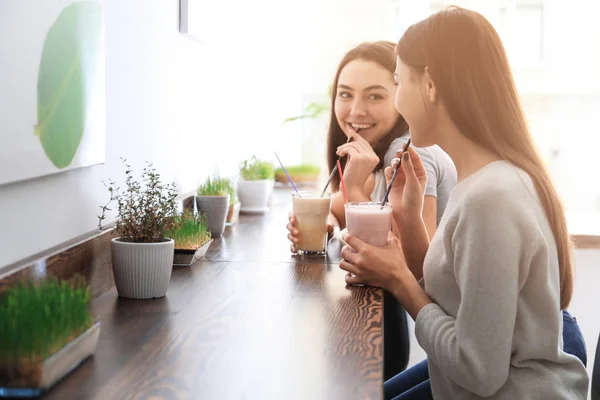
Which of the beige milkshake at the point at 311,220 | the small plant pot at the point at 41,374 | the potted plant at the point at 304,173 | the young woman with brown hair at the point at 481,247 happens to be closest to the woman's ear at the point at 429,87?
the young woman with brown hair at the point at 481,247

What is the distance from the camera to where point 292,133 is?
172 inches

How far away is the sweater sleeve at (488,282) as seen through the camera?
1.18 m

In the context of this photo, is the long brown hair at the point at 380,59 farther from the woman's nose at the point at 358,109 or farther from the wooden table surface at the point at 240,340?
the wooden table surface at the point at 240,340

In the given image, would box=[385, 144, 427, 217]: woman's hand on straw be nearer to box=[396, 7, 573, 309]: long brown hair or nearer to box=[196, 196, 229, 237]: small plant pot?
box=[396, 7, 573, 309]: long brown hair

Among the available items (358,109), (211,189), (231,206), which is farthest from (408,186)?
(231,206)

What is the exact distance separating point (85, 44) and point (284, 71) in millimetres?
2845

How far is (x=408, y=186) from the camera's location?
5.90 ft

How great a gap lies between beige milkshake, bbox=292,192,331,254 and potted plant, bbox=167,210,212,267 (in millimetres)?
253

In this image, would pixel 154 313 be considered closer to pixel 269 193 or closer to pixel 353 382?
pixel 353 382

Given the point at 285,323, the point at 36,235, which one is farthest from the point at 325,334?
the point at 36,235

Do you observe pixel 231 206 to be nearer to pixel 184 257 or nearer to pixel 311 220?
pixel 311 220

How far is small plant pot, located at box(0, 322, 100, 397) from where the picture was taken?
0.90m

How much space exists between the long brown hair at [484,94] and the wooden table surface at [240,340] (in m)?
0.38

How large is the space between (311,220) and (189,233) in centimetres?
33
